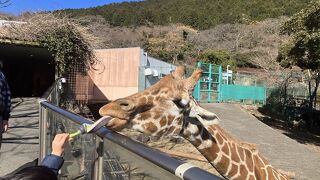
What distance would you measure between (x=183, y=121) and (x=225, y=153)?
1.89 feet

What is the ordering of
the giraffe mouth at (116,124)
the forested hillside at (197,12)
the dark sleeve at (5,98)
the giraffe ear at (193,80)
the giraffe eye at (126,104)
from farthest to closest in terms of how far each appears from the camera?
the forested hillside at (197,12), the dark sleeve at (5,98), the giraffe ear at (193,80), the giraffe eye at (126,104), the giraffe mouth at (116,124)

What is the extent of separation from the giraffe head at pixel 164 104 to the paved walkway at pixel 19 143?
4.15 metres

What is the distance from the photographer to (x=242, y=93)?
3241 cm

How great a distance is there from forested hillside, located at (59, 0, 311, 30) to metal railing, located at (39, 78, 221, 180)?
6414cm

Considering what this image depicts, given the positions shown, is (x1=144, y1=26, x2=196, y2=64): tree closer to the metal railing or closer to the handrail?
the metal railing

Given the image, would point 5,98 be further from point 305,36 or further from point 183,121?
point 305,36

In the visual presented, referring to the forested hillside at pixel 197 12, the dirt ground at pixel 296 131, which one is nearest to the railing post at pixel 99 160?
the dirt ground at pixel 296 131

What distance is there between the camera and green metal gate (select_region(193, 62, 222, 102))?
85.8 feet

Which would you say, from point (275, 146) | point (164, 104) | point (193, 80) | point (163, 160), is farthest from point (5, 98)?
point (275, 146)

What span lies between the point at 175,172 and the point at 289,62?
2508 cm

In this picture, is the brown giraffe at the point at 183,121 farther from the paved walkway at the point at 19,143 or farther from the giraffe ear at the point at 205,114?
the paved walkway at the point at 19,143

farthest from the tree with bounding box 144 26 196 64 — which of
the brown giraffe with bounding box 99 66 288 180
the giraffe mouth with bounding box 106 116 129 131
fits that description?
the giraffe mouth with bounding box 106 116 129 131

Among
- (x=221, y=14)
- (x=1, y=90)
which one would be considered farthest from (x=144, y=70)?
(x=221, y=14)

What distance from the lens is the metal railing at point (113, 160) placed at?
1.89m
